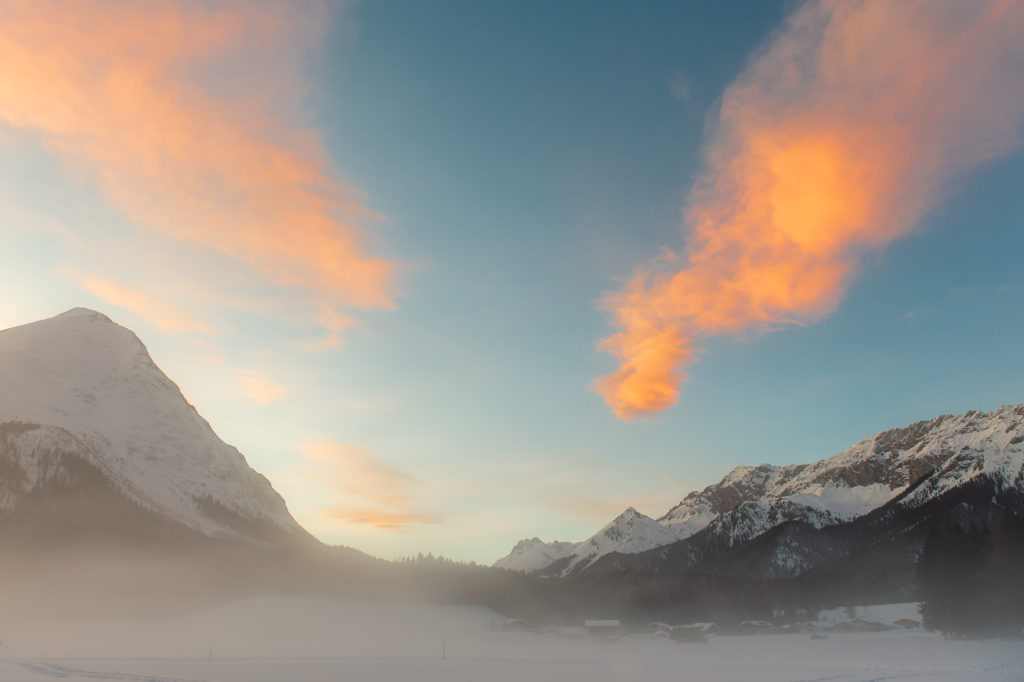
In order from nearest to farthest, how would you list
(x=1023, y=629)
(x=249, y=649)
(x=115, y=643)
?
1. (x=1023, y=629)
2. (x=249, y=649)
3. (x=115, y=643)

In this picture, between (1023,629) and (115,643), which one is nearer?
(1023,629)

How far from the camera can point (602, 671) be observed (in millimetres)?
95125

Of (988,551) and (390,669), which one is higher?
(988,551)

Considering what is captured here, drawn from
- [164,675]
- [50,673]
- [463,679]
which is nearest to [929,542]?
[463,679]

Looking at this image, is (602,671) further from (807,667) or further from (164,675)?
(164,675)

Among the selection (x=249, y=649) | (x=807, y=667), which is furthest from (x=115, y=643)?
(x=807, y=667)

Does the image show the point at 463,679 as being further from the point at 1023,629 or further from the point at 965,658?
the point at 1023,629

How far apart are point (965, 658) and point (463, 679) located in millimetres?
65152

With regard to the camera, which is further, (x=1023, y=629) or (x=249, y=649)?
(x=249, y=649)

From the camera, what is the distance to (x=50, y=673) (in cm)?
8656

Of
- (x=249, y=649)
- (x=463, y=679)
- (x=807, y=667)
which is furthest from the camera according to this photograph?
(x=249, y=649)

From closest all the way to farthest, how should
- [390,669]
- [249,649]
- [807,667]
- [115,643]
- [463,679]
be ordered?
[463,679] → [807,667] → [390,669] → [249,649] → [115,643]

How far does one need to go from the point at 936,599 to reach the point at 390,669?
311 ft

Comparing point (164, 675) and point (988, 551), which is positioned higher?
point (988, 551)
